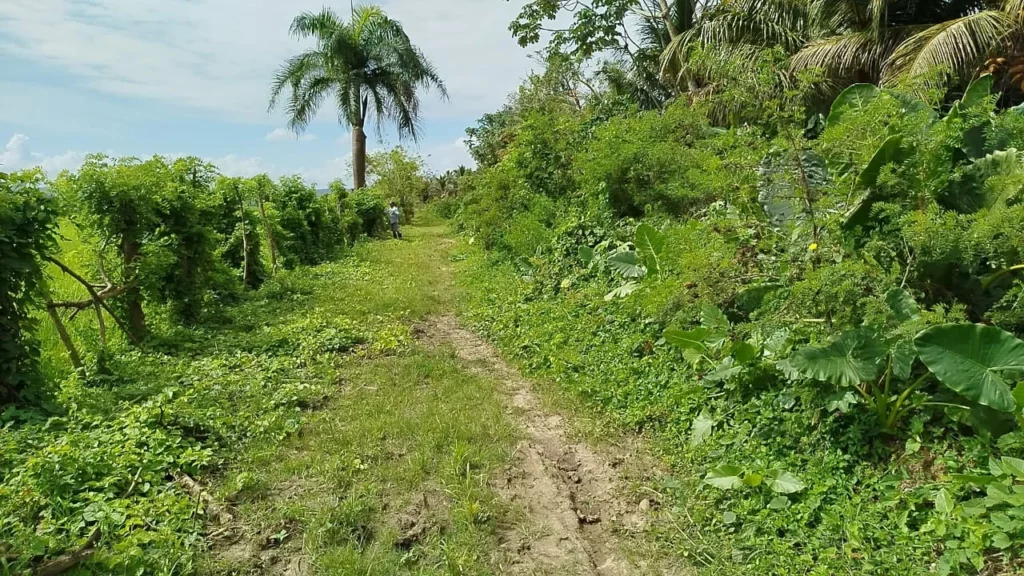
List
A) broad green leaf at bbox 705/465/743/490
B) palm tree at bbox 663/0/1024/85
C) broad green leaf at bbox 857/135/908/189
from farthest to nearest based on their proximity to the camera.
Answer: palm tree at bbox 663/0/1024/85 → broad green leaf at bbox 857/135/908/189 → broad green leaf at bbox 705/465/743/490

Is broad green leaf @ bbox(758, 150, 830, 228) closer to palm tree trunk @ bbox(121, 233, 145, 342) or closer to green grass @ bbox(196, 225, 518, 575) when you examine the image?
green grass @ bbox(196, 225, 518, 575)

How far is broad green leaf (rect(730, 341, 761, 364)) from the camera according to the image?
328cm

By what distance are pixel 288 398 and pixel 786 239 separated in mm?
3770

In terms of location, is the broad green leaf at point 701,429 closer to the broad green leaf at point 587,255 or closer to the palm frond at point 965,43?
the broad green leaf at point 587,255

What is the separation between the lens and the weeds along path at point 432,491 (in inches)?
Result: 100.0

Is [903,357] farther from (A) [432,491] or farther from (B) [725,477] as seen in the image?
(A) [432,491]

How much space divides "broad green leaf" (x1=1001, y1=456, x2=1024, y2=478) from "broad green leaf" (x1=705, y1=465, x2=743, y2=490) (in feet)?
3.40

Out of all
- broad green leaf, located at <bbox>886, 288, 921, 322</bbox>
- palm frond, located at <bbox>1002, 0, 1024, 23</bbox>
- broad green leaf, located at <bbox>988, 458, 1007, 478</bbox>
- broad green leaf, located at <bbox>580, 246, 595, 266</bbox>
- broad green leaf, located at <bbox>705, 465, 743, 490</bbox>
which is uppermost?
palm frond, located at <bbox>1002, 0, 1024, 23</bbox>

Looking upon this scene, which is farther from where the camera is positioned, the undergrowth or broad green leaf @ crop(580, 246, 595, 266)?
broad green leaf @ crop(580, 246, 595, 266)

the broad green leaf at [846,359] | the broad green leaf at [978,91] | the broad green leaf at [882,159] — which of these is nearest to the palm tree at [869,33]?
the broad green leaf at [978,91]

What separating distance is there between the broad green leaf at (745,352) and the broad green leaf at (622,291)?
70.6 inches

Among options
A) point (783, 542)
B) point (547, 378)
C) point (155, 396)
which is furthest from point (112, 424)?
point (783, 542)

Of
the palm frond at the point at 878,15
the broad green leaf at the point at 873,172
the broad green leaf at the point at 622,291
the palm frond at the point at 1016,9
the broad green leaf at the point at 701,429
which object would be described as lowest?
the broad green leaf at the point at 701,429

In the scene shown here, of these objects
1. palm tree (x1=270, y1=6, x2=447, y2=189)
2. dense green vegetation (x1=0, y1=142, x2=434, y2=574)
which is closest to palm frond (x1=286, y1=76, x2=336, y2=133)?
palm tree (x1=270, y1=6, x2=447, y2=189)
